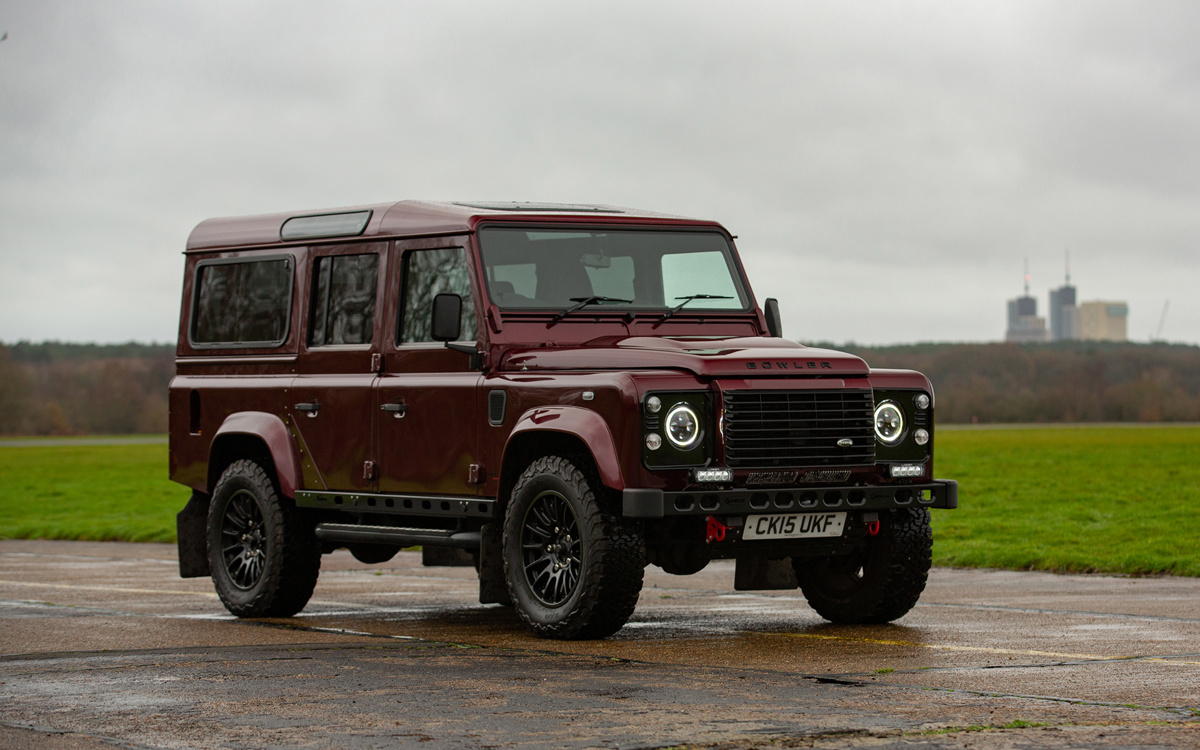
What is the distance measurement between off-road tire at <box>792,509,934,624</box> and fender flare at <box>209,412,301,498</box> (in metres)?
3.57

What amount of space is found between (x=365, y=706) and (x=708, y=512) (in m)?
2.85

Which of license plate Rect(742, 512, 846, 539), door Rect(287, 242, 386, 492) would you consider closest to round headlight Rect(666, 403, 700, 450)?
license plate Rect(742, 512, 846, 539)

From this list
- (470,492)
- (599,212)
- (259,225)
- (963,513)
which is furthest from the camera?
(963,513)

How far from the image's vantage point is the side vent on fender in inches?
421

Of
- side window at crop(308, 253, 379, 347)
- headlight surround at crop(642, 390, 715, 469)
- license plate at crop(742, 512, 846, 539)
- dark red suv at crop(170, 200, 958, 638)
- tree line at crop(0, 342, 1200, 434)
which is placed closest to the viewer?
headlight surround at crop(642, 390, 715, 469)

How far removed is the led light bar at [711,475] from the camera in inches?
383

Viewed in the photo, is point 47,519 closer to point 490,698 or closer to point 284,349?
point 284,349

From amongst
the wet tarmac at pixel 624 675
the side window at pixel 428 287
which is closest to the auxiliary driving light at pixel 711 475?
the wet tarmac at pixel 624 675

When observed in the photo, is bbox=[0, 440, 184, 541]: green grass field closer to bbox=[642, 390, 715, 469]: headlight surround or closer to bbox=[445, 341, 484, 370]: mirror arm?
bbox=[445, 341, 484, 370]: mirror arm

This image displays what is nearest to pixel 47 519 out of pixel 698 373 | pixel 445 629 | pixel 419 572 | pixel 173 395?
pixel 419 572

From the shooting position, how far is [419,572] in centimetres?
1730

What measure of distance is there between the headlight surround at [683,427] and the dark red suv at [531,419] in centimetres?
1

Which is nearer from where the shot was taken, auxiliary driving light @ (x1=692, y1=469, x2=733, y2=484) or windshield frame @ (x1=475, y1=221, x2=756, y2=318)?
auxiliary driving light @ (x1=692, y1=469, x2=733, y2=484)

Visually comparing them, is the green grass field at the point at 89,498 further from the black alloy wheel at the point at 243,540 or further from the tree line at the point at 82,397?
the tree line at the point at 82,397
